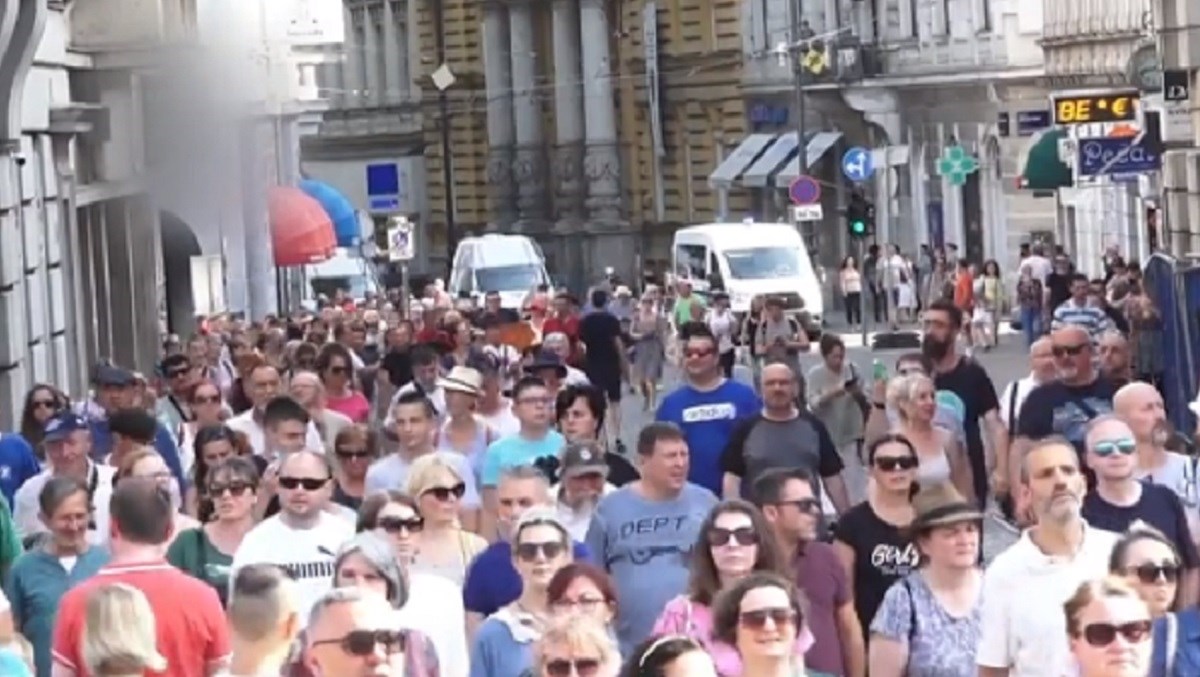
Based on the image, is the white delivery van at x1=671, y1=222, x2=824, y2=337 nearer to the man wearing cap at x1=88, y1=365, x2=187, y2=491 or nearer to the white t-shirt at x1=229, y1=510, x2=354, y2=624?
the man wearing cap at x1=88, y1=365, x2=187, y2=491

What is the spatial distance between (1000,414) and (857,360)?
3220 centimetres

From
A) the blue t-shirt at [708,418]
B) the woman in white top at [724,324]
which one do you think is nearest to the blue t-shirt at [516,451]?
the blue t-shirt at [708,418]

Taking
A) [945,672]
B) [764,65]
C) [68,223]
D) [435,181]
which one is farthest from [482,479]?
[435,181]

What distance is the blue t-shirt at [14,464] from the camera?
660 inches

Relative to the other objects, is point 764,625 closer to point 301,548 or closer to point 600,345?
point 301,548

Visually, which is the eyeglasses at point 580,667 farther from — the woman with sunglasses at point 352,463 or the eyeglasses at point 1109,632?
the woman with sunglasses at point 352,463

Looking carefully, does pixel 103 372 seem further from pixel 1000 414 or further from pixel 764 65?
pixel 764 65

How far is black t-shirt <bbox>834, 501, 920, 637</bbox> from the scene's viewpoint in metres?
13.0

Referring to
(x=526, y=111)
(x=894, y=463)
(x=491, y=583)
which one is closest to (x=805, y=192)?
(x=526, y=111)

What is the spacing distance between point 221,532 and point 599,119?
7315 centimetres

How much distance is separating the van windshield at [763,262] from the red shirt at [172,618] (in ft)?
151

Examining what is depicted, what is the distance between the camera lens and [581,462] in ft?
47.0

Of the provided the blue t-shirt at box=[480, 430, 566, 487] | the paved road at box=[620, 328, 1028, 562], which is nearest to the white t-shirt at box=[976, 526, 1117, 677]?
the blue t-shirt at box=[480, 430, 566, 487]

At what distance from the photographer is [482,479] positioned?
16.4m
